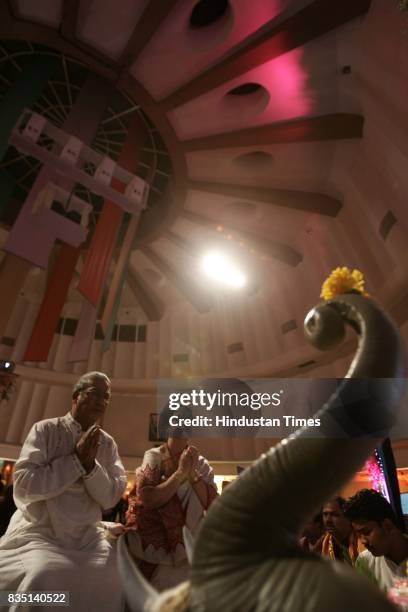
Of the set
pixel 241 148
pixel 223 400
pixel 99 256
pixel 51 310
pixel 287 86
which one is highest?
pixel 241 148

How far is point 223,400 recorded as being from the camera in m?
9.07

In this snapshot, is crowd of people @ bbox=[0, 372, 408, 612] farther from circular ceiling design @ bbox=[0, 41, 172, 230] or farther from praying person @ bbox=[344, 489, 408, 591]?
circular ceiling design @ bbox=[0, 41, 172, 230]

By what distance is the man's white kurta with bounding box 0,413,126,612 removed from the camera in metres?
1.83

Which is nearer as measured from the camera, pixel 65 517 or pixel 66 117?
pixel 65 517

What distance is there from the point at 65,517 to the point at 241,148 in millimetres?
8734

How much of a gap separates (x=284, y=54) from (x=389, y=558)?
7.91 m

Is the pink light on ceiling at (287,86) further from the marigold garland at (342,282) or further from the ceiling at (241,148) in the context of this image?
the marigold garland at (342,282)

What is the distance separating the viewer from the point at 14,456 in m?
12.0

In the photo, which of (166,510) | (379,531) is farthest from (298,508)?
(379,531)

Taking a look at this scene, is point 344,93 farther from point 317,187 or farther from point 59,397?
point 59,397

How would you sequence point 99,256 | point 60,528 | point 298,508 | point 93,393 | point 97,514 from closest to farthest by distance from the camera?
point 298,508, point 60,528, point 97,514, point 93,393, point 99,256

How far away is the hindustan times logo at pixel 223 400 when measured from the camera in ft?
10.3

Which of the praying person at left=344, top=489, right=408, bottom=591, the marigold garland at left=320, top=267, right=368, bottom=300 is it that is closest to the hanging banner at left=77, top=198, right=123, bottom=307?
the praying person at left=344, top=489, right=408, bottom=591

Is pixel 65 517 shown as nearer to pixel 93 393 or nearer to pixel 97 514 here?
pixel 97 514
